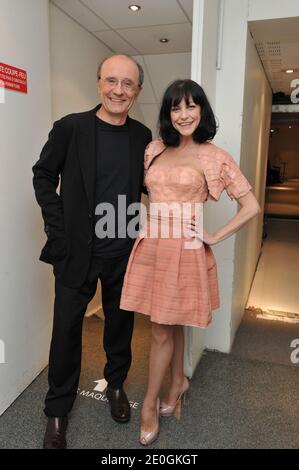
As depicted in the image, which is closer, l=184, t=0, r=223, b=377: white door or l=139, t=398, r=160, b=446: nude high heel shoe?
l=139, t=398, r=160, b=446: nude high heel shoe

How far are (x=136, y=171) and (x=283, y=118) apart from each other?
5097 millimetres

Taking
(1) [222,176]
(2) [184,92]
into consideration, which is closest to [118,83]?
(2) [184,92]

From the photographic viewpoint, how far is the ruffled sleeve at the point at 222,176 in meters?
1.61

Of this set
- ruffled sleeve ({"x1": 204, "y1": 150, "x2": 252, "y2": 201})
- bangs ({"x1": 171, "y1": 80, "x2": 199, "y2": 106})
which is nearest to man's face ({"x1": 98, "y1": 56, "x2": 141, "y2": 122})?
bangs ({"x1": 171, "y1": 80, "x2": 199, "y2": 106})

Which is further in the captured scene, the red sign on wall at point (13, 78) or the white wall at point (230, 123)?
the white wall at point (230, 123)

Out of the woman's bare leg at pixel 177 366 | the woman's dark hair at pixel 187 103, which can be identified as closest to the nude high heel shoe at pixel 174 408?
the woman's bare leg at pixel 177 366

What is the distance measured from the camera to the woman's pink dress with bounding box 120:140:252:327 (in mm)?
1618

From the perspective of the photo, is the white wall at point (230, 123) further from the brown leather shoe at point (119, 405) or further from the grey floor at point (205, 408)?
the brown leather shoe at point (119, 405)

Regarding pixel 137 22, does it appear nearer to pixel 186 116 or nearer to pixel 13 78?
pixel 13 78

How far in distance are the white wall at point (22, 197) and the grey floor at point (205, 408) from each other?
0.76ft

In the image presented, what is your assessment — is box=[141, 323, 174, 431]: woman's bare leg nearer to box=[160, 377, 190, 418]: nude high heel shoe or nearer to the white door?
box=[160, 377, 190, 418]: nude high heel shoe

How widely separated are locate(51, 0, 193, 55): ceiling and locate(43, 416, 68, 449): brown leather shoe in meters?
2.34

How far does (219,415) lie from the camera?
203 cm

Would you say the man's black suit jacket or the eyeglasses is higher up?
the eyeglasses
